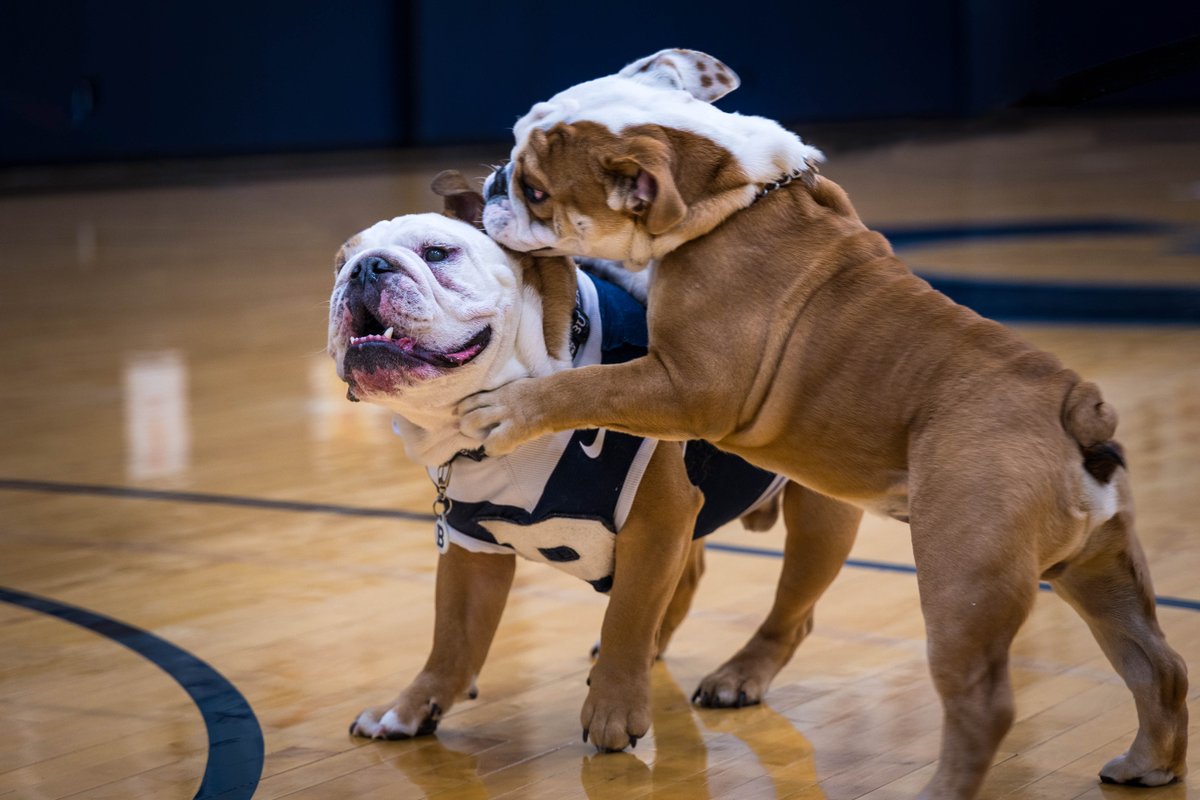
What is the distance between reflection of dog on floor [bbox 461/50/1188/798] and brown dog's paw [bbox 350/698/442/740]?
0.57 m

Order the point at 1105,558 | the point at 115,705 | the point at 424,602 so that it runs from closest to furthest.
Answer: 1. the point at 1105,558
2. the point at 115,705
3. the point at 424,602

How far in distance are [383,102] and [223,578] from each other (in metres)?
15.1

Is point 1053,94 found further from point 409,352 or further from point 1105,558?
point 409,352

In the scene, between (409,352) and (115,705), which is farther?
(115,705)

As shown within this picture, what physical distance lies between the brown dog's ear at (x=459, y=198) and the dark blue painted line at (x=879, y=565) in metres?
1.24

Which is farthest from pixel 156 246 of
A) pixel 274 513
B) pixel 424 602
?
pixel 424 602

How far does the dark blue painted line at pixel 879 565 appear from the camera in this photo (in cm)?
353

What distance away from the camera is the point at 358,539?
4215mm

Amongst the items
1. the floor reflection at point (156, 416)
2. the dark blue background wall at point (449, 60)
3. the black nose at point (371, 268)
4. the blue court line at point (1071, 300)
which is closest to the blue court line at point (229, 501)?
the floor reflection at point (156, 416)

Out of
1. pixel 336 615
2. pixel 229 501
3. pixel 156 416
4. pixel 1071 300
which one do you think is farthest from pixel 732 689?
pixel 1071 300

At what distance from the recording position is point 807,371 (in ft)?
8.24

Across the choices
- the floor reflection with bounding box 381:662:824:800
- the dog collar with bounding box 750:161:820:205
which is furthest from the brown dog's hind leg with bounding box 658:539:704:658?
the dog collar with bounding box 750:161:820:205

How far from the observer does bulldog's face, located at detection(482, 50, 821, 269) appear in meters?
2.54

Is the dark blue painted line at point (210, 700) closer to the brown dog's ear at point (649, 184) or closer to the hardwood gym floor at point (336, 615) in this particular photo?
the hardwood gym floor at point (336, 615)
